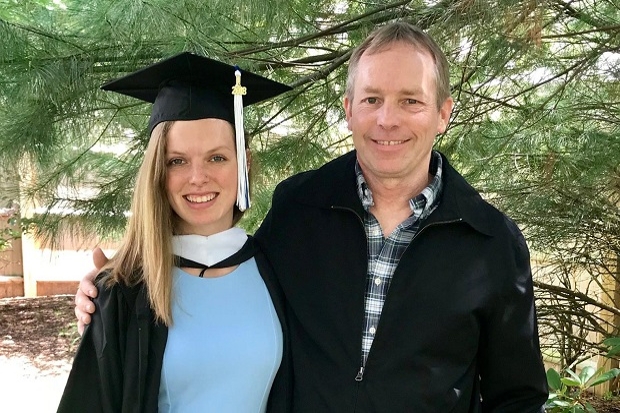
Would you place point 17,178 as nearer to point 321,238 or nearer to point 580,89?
point 321,238

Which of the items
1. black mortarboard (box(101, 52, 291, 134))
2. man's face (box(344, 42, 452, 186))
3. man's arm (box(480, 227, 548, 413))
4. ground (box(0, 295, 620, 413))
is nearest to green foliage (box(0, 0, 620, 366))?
black mortarboard (box(101, 52, 291, 134))

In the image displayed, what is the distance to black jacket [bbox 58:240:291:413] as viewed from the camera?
1.51 meters

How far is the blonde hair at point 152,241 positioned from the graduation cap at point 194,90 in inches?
3.1

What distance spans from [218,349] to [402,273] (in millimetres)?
514

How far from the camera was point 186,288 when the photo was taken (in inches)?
66.3

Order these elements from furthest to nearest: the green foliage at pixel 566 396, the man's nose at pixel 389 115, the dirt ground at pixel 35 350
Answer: the dirt ground at pixel 35 350, the green foliage at pixel 566 396, the man's nose at pixel 389 115

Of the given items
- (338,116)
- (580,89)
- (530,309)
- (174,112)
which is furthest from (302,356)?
(580,89)

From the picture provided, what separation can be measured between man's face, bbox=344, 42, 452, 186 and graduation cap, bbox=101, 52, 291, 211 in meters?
0.35

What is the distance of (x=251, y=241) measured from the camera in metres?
1.85

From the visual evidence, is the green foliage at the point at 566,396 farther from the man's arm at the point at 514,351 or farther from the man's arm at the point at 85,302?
the man's arm at the point at 85,302

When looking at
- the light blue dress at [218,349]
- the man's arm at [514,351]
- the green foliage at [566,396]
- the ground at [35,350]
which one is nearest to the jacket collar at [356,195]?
the man's arm at [514,351]

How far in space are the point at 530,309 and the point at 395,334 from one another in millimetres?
389

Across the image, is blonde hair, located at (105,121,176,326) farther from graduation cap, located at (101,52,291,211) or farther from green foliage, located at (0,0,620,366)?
green foliage, located at (0,0,620,366)

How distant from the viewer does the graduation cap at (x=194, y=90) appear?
69.2 inches
